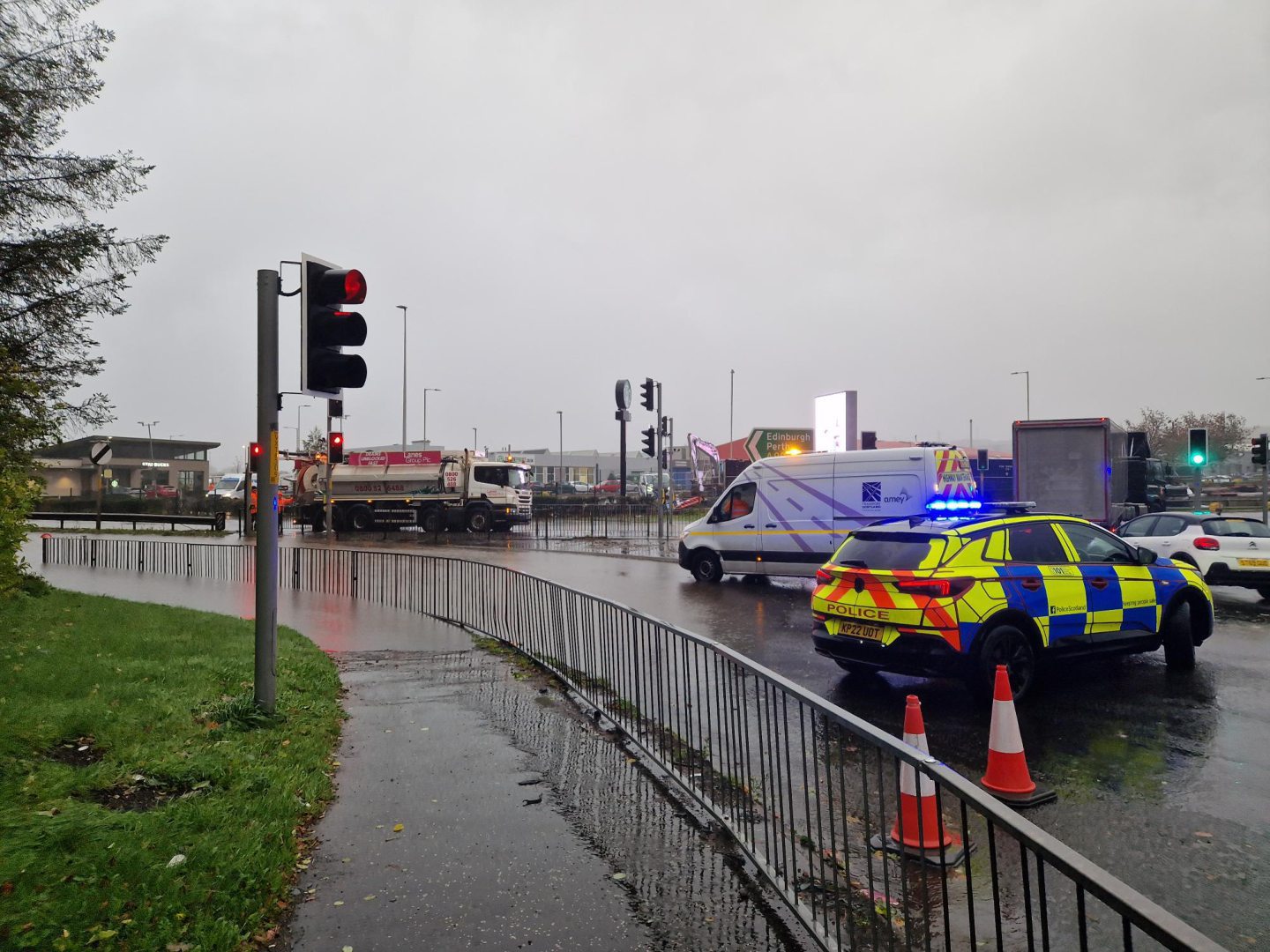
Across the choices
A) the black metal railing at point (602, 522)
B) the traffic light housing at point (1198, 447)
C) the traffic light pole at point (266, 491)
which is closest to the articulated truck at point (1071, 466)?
the traffic light housing at point (1198, 447)

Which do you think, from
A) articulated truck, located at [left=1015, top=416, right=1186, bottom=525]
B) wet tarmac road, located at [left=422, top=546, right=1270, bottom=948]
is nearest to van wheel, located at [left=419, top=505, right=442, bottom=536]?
articulated truck, located at [left=1015, top=416, right=1186, bottom=525]

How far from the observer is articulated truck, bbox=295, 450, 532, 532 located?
35.0m

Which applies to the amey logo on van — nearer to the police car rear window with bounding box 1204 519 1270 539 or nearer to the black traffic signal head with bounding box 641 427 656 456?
the police car rear window with bounding box 1204 519 1270 539

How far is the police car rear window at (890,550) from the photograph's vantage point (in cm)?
753

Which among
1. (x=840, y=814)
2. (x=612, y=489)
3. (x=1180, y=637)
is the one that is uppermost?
(x=612, y=489)

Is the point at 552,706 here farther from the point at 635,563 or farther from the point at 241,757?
the point at 635,563

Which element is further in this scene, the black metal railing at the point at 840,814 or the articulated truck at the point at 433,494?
the articulated truck at the point at 433,494

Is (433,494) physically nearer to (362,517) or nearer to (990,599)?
(362,517)

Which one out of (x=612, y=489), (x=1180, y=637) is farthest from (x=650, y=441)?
(x=612, y=489)

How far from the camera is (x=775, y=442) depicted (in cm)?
4056

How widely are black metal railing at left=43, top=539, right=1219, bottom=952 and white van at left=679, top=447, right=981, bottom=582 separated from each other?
24.8 feet

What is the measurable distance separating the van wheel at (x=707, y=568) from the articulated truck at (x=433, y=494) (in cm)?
1811

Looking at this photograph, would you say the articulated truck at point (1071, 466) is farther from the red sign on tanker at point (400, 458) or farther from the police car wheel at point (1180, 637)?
the red sign on tanker at point (400, 458)

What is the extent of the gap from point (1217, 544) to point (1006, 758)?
11.4 metres
